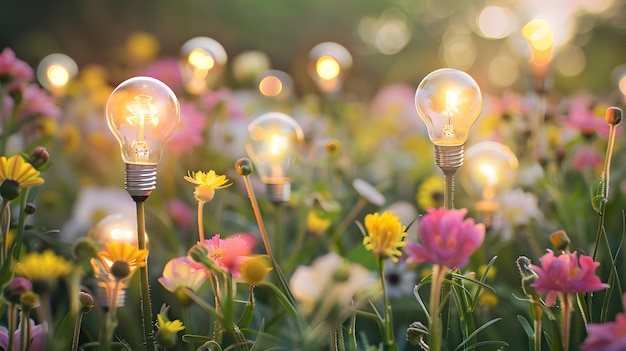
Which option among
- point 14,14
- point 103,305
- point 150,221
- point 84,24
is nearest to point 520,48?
point 150,221

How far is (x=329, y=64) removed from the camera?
1445 mm

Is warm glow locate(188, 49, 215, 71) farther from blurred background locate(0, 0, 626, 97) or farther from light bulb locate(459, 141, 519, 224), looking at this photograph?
blurred background locate(0, 0, 626, 97)

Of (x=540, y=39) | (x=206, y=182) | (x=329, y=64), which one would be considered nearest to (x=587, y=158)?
(x=540, y=39)

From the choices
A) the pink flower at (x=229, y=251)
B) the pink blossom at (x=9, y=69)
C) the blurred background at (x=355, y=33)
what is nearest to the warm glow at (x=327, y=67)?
the pink blossom at (x=9, y=69)

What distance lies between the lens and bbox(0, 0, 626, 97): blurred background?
137 inches

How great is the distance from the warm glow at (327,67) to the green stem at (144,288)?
0.92 metres

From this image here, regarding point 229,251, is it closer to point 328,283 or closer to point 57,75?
point 328,283

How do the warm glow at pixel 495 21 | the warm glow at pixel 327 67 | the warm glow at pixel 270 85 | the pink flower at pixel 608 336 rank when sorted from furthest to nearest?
the warm glow at pixel 495 21 < the warm glow at pixel 270 85 < the warm glow at pixel 327 67 < the pink flower at pixel 608 336

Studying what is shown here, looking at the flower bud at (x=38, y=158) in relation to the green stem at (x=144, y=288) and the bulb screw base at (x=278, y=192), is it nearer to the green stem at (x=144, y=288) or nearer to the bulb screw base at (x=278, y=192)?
the green stem at (x=144, y=288)

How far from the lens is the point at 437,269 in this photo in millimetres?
508

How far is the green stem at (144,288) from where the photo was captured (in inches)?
22.5

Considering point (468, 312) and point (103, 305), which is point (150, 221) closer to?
point (103, 305)

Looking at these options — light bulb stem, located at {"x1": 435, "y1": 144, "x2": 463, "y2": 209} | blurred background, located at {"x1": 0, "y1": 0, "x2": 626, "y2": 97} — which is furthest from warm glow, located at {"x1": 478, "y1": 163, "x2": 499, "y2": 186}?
blurred background, located at {"x1": 0, "y1": 0, "x2": 626, "y2": 97}

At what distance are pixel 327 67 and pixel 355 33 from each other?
2.69 meters
